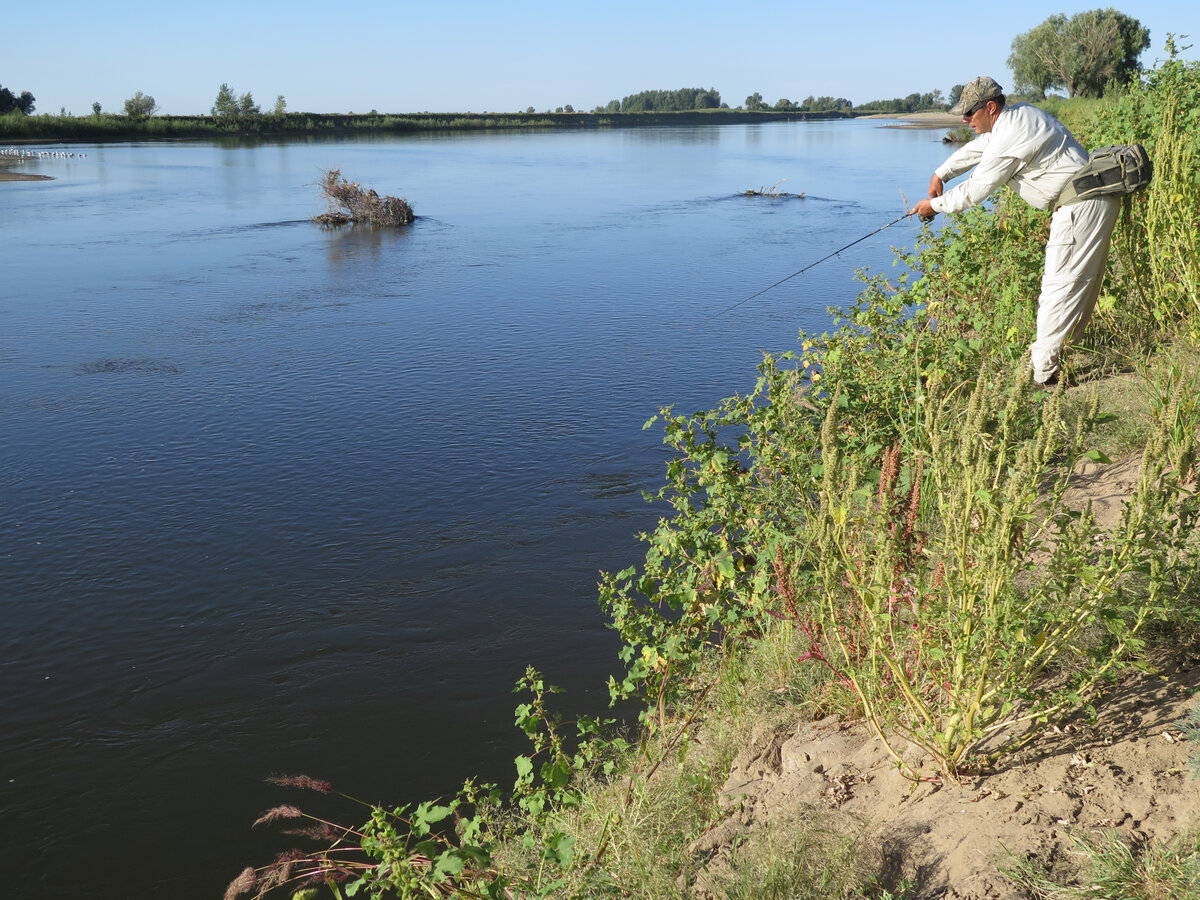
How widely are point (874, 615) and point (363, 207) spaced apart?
23.3 m

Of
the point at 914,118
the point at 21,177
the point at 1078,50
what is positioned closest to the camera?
the point at 21,177

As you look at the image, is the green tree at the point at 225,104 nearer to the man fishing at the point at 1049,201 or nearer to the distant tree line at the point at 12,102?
the distant tree line at the point at 12,102

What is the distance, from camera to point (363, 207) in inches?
952

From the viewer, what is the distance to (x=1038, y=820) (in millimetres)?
2658

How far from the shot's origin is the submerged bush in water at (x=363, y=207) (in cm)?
2412

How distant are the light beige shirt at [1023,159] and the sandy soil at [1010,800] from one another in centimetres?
312

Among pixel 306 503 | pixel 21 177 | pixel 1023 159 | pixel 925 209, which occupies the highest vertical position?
pixel 21 177

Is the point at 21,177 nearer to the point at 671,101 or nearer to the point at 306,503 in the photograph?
the point at 306,503

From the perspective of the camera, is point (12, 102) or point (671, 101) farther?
point (671, 101)

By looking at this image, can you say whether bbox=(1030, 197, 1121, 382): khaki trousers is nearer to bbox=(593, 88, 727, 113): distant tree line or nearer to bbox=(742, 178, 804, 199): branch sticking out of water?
bbox=(742, 178, 804, 199): branch sticking out of water

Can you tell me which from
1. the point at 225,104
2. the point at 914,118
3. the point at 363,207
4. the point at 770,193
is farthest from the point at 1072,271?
the point at 914,118

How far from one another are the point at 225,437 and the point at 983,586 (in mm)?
7983

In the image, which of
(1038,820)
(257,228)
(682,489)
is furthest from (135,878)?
(257,228)

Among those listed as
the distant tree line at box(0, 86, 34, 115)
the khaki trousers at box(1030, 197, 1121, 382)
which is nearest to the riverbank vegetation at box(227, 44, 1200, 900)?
the khaki trousers at box(1030, 197, 1121, 382)
